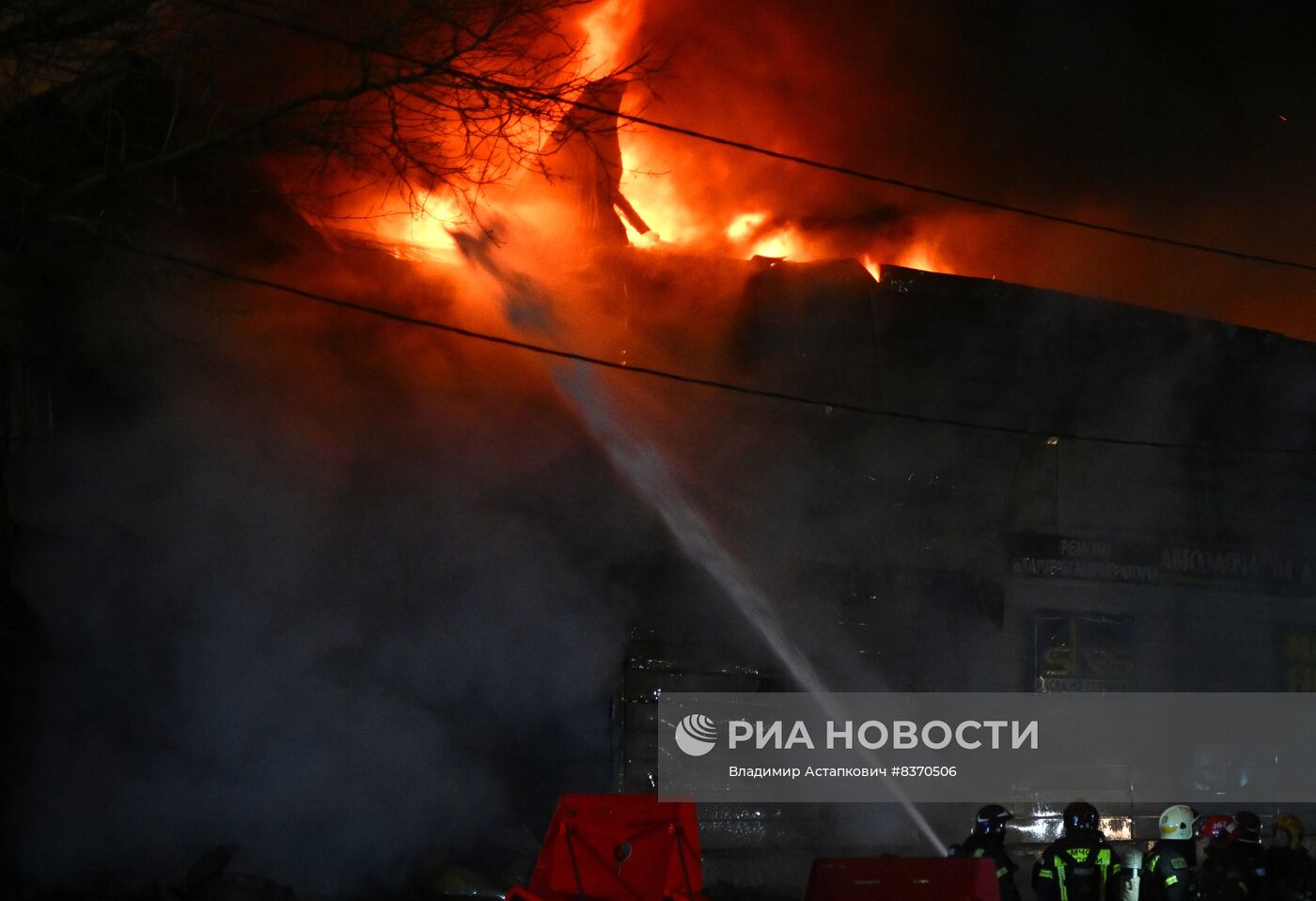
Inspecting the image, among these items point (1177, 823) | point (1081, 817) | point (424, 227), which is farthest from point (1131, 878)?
point (424, 227)

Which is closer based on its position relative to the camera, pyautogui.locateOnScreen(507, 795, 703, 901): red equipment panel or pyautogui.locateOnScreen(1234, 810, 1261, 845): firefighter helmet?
pyautogui.locateOnScreen(507, 795, 703, 901): red equipment panel

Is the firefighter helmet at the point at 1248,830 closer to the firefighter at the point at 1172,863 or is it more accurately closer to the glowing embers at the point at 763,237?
the firefighter at the point at 1172,863

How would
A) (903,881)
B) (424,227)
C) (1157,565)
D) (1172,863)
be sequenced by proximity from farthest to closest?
(1157,565), (424,227), (1172,863), (903,881)

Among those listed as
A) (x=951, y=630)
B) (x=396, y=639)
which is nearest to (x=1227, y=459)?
(x=951, y=630)

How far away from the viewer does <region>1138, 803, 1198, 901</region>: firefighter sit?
7.34m

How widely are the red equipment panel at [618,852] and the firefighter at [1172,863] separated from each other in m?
2.85

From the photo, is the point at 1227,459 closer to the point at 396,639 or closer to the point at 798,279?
the point at 798,279

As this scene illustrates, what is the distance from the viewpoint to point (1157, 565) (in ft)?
46.6

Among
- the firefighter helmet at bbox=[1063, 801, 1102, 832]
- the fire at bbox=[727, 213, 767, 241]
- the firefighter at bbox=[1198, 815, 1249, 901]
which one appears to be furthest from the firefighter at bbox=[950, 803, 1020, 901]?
the fire at bbox=[727, 213, 767, 241]

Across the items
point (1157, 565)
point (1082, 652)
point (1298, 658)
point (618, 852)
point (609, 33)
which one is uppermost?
point (609, 33)

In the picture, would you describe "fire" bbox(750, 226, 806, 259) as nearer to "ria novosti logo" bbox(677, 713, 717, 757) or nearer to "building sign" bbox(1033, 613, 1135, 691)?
"building sign" bbox(1033, 613, 1135, 691)

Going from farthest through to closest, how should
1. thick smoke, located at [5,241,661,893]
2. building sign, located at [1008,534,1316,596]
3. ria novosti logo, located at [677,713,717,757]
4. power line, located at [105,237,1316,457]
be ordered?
building sign, located at [1008,534,1316,596] → ria novosti logo, located at [677,713,717,757] → power line, located at [105,237,1316,457] → thick smoke, located at [5,241,661,893]

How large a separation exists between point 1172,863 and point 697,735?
4847 mm

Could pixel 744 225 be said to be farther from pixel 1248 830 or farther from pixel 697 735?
pixel 1248 830
